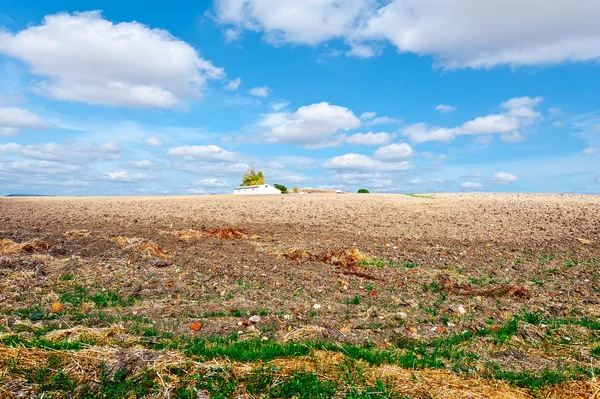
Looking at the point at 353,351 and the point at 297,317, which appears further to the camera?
the point at 297,317

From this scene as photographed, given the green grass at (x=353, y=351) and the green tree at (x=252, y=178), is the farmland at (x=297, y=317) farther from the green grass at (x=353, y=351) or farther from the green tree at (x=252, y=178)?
the green tree at (x=252, y=178)

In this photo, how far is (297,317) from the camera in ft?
21.6

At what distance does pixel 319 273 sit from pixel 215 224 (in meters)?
10.7

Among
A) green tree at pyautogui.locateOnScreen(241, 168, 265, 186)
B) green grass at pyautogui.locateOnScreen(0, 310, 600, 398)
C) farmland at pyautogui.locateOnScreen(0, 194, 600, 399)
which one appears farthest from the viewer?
green tree at pyautogui.locateOnScreen(241, 168, 265, 186)

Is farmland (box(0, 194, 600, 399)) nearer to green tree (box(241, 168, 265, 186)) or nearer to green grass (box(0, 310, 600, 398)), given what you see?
green grass (box(0, 310, 600, 398))

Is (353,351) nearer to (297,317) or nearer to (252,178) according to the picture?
(297,317)

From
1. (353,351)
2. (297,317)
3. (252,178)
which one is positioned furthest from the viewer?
(252,178)

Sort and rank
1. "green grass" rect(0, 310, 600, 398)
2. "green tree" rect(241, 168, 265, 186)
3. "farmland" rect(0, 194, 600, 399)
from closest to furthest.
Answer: "farmland" rect(0, 194, 600, 399) < "green grass" rect(0, 310, 600, 398) < "green tree" rect(241, 168, 265, 186)

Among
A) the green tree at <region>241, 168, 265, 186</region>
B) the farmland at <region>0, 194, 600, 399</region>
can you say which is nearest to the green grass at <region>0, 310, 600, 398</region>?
the farmland at <region>0, 194, 600, 399</region>

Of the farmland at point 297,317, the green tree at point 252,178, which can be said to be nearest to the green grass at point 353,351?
the farmland at point 297,317

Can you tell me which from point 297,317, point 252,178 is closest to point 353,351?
point 297,317

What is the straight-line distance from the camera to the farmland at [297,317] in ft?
14.3

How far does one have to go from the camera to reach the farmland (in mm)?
4371

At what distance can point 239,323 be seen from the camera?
633 cm
